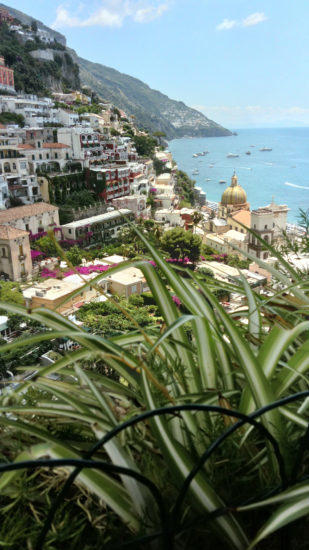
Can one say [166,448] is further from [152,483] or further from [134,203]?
[134,203]

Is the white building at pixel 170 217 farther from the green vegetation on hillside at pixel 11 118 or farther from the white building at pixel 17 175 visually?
the green vegetation on hillside at pixel 11 118

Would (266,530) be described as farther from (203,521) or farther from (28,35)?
(28,35)

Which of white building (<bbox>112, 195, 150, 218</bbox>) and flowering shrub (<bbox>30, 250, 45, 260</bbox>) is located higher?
white building (<bbox>112, 195, 150, 218</bbox>)

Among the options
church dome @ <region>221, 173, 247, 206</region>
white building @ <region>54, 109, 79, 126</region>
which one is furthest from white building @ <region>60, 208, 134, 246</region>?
white building @ <region>54, 109, 79, 126</region>

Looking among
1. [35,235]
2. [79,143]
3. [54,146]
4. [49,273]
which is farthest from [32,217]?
[79,143]

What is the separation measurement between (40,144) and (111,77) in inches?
5380

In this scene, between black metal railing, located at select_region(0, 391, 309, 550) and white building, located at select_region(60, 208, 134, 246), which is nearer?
black metal railing, located at select_region(0, 391, 309, 550)

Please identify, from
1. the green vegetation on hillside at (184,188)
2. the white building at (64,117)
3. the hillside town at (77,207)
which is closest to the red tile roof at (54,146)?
the hillside town at (77,207)

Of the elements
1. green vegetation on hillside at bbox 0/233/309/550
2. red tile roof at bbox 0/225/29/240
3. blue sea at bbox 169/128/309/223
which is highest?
green vegetation on hillside at bbox 0/233/309/550

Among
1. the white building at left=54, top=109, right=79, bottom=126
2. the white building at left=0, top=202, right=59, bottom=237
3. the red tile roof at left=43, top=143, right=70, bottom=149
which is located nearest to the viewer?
the white building at left=0, top=202, right=59, bottom=237

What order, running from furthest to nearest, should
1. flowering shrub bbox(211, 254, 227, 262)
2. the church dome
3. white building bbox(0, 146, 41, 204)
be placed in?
the church dome → flowering shrub bbox(211, 254, 227, 262) → white building bbox(0, 146, 41, 204)

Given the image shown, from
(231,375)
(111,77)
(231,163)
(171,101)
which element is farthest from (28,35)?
(171,101)

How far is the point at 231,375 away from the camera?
86 centimetres

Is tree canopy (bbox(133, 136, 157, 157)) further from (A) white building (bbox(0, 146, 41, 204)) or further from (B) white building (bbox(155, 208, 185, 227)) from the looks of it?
(A) white building (bbox(0, 146, 41, 204))
